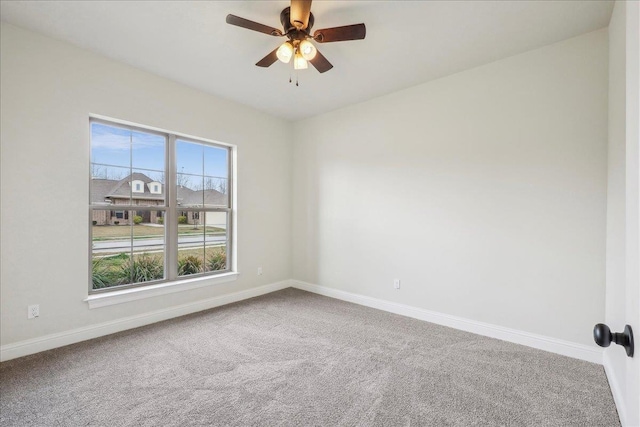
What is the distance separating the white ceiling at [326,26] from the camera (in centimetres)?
221

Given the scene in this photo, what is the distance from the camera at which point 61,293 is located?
269 centimetres

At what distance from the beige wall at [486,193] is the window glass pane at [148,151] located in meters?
2.32

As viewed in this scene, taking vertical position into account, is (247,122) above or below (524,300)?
above

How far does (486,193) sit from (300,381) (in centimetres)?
254

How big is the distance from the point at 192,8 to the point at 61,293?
2.80 m

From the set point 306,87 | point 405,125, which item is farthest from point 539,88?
point 306,87

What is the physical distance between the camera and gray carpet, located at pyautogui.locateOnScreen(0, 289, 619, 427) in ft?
5.89

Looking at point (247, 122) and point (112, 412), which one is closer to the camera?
point (112, 412)

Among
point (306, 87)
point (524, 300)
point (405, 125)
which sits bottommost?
point (524, 300)

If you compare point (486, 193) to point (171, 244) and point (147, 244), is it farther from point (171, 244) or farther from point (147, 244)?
point (147, 244)

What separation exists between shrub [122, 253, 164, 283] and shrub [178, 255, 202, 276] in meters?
0.23

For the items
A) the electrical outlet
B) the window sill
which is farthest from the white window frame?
the electrical outlet

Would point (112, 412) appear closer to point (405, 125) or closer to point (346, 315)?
point (346, 315)

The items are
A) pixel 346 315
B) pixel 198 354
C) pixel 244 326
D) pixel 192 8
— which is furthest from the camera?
pixel 346 315
